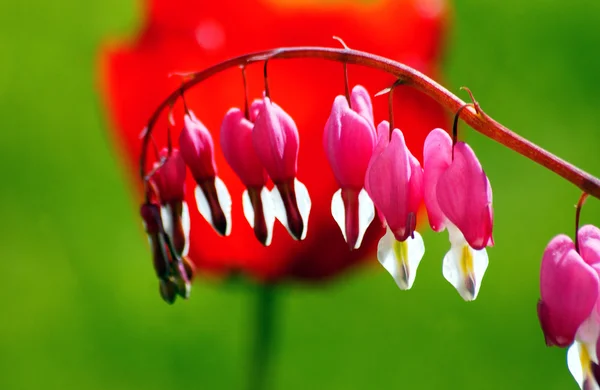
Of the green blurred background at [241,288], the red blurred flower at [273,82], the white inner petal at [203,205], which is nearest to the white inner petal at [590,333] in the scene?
the white inner petal at [203,205]

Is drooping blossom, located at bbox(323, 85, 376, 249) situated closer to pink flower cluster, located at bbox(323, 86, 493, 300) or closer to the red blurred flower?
pink flower cluster, located at bbox(323, 86, 493, 300)

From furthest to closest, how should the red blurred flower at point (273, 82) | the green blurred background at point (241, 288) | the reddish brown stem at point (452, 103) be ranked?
the green blurred background at point (241, 288), the red blurred flower at point (273, 82), the reddish brown stem at point (452, 103)

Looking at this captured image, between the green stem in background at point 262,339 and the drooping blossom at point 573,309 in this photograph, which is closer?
the drooping blossom at point 573,309

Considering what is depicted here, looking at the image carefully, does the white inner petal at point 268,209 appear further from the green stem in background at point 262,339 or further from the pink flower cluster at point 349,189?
the green stem in background at point 262,339

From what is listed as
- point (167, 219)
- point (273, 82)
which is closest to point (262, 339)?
point (273, 82)

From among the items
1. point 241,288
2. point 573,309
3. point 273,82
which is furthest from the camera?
point 241,288

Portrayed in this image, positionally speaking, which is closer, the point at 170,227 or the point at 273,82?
the point at 170,227

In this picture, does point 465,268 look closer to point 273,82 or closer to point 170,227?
point 170,227
